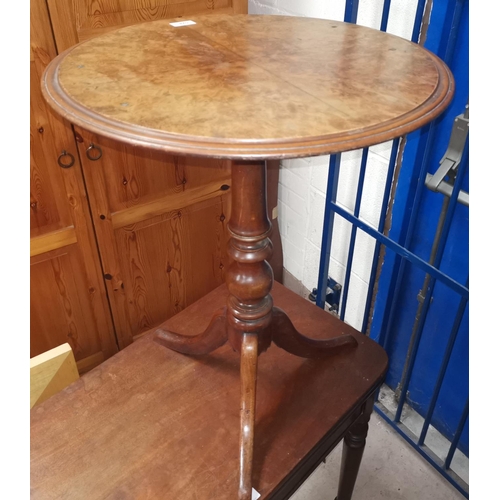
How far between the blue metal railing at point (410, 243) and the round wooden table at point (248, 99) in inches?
10.1

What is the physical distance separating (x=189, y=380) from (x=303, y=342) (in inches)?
11.9

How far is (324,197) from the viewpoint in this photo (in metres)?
1.85

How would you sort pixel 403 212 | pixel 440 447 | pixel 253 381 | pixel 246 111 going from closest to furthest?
pixel 246 111 < pixel 253 381 < pixel 403 212 < pixel 440 447

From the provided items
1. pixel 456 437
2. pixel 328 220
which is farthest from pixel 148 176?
pixel 456 437

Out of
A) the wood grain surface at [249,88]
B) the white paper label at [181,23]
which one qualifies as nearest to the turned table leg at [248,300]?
the wood grain surface at [249,88]

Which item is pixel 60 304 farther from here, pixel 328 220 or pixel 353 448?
pixel 353 448

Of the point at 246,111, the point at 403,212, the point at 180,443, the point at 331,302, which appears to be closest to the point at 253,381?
the point at 180,443

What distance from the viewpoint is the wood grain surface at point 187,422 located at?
103 cm

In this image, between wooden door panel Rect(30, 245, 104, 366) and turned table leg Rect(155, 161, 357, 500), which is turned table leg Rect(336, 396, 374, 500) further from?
wooden door panel Rect(30, 245, 104, 366)

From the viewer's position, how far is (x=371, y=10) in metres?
1.40

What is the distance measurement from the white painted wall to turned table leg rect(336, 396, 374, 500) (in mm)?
613

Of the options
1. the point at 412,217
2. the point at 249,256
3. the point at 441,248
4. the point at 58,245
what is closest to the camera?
the point at 249,256

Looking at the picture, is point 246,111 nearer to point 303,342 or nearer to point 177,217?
point 303,342

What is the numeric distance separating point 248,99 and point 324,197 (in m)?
1.13
